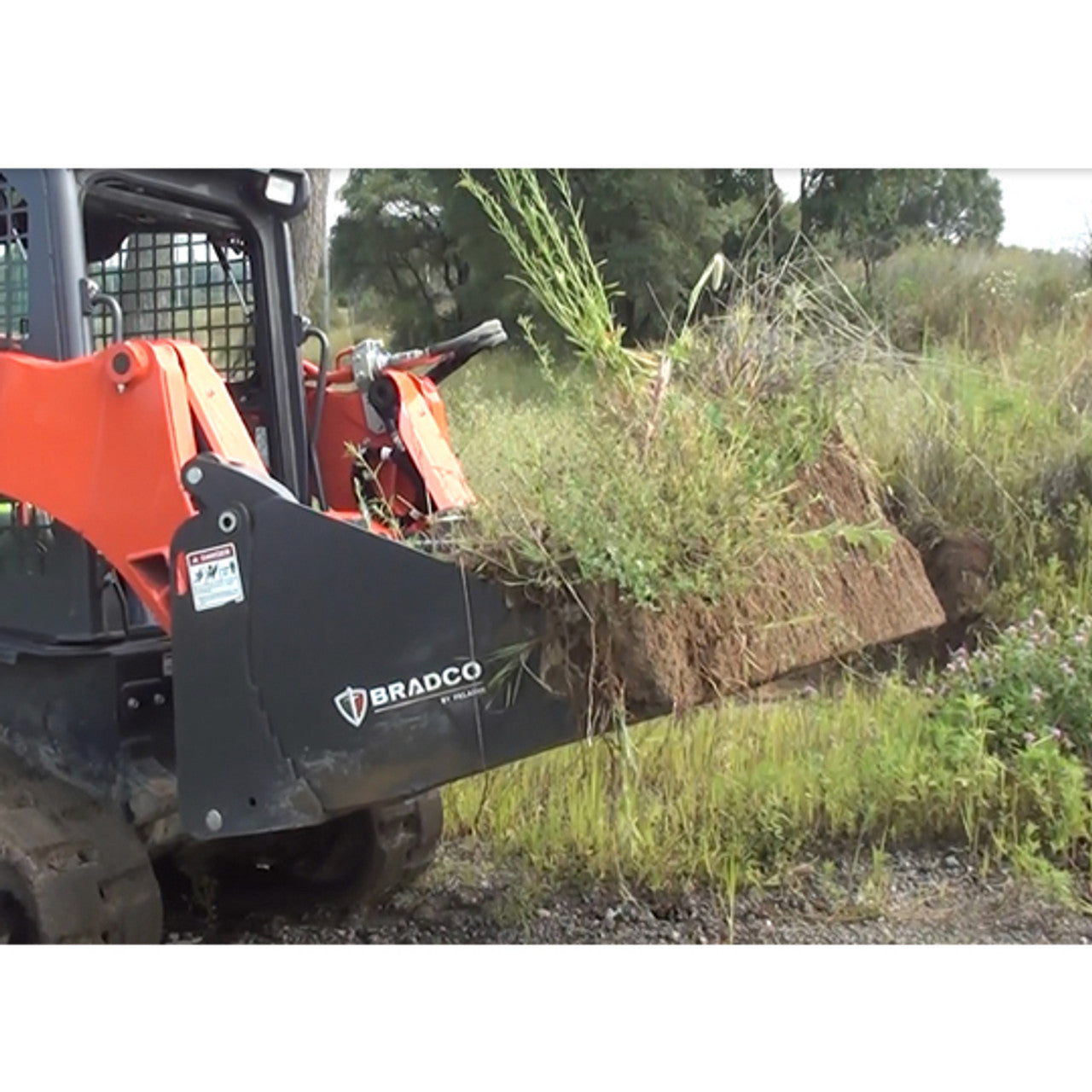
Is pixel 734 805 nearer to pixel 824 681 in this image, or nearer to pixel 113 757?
pixel 824 681

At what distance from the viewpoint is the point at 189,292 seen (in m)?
4.02

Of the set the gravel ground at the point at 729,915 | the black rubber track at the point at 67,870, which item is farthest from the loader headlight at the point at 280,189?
the gravel ground at the point at 729,915

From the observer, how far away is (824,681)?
5.02 meters

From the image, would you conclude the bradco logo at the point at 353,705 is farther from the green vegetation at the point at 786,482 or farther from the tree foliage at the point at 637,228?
the tree foliage at the point at 637,228

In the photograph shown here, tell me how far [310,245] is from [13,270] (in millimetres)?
3630

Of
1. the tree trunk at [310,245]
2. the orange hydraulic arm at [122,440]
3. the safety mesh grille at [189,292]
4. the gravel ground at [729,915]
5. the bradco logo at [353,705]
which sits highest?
the tree trunk at [310,245]

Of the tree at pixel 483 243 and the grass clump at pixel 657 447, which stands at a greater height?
the tree at pixel 483 243

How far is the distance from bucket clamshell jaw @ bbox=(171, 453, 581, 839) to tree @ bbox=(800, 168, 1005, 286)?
2988mm

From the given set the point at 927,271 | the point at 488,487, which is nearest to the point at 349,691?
the point at 488,487

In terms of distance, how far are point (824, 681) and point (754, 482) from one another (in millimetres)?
2250

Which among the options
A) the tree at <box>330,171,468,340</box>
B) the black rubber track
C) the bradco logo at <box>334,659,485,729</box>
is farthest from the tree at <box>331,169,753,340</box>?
the black rubber track

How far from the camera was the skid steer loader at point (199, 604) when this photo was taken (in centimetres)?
282

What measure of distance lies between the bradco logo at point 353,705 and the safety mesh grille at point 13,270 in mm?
1296

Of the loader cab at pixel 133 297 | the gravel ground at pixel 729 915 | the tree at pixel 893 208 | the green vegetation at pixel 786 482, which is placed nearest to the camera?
the green vegetation at pixel 786 482
